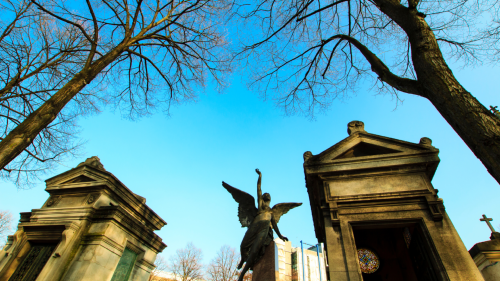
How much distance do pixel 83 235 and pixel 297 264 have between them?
32958mm

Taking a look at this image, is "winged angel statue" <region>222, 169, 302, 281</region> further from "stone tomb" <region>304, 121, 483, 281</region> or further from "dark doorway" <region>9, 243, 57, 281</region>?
"dark doorway" <region>9, 243, 57, 281</region>

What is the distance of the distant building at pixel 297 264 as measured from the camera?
109 feet

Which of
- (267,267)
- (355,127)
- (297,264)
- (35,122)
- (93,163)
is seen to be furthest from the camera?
(297,264)

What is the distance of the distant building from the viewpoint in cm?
3319

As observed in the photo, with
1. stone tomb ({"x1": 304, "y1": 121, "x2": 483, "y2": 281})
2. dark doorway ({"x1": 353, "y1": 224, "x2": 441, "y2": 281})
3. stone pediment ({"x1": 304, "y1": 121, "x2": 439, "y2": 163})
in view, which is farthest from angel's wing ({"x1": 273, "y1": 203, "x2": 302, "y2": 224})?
dark doorway ({"x1": 353, "y1": 224, "x2": 441, "y2": 281})

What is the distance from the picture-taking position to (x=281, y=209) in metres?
5.93

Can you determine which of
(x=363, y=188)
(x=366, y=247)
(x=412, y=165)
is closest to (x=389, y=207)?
(x=363, y=188)

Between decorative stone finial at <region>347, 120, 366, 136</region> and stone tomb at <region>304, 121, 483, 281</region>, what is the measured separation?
0.03 metres

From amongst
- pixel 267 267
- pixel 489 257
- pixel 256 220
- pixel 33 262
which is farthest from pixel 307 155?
pixel 33 262

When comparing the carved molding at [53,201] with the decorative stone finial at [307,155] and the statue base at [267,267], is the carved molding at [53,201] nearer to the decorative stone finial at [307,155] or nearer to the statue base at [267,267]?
the statue base at [267,267]

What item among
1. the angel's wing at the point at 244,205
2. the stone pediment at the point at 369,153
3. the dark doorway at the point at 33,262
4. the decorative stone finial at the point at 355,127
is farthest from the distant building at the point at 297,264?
the angel's wing at the point at 244,205

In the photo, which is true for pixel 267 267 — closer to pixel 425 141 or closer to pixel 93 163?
pixel 425 141

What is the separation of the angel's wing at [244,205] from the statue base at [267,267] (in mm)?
980

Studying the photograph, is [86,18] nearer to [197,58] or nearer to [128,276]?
[197,58]
